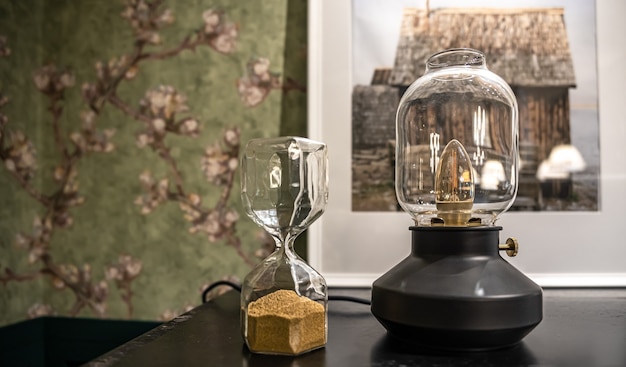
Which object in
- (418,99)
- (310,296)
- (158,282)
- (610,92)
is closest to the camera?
(310,296)

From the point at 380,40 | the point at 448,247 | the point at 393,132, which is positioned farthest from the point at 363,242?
the point at 448,247

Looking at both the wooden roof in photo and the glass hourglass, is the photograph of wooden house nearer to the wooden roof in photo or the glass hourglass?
the wooden roof in photo

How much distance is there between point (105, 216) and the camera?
122cm

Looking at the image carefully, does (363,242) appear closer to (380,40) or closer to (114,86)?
(380,40)

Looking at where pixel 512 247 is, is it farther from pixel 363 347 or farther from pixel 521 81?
pixel 521 81

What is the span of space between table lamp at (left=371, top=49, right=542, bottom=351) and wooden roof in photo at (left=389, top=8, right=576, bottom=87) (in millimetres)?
380

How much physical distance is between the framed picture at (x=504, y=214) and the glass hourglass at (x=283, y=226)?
19.1 inches

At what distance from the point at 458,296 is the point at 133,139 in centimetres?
87

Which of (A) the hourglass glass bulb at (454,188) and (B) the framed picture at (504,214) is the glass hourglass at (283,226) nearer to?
(A) the hourglass glass bulb at (454,188)

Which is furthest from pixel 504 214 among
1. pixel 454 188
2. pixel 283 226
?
pixel 283 226

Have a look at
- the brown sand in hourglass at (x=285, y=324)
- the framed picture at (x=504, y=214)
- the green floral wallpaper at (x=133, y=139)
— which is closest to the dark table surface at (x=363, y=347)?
the brown sand in hourglass at (x=285, y=324)

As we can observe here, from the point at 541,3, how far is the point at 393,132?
379 millimetres

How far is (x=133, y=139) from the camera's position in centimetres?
121

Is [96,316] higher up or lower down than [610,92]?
lower down
